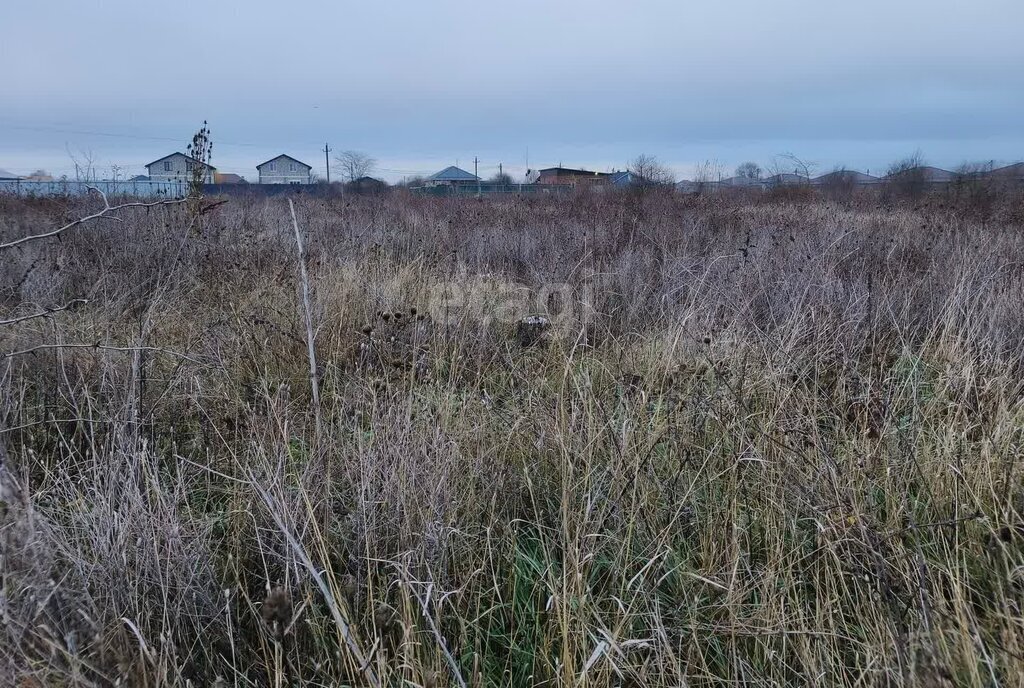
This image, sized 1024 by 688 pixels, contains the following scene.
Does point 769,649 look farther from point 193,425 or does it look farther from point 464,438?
point 193,425

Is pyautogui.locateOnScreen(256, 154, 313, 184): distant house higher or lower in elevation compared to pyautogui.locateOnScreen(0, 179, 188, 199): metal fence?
higher

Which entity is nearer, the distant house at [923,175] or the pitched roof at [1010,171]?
the pitched roof at [1010,171]

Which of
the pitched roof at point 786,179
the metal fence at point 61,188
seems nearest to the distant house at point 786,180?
the pitched roof at point 786,179

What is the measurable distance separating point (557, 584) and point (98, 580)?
1.12m

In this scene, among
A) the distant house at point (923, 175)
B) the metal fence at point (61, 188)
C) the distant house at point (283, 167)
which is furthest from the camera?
the distant house at point (283, 167)

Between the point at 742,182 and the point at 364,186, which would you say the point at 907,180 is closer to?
the point at 742,182

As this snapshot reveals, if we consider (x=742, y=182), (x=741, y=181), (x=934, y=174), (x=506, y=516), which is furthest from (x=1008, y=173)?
(x=506, y=516)

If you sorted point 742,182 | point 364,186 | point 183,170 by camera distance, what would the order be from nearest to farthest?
1. point 183,170
2. point 742,182
3. point 364,186

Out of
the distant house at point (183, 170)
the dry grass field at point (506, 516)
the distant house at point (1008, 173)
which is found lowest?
the dry grass field at point (506, 516)

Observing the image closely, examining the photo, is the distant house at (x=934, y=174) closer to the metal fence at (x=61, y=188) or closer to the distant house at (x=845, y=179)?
the distant house at (x=845, y=179)

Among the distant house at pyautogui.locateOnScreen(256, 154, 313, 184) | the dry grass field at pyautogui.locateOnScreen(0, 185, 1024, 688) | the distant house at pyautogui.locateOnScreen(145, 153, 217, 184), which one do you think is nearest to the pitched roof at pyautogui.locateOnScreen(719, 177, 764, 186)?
the distant house at pyautogui.locateOnScreen(145, 153, 217, 184)

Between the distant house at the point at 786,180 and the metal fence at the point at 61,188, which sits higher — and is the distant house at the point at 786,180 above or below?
above

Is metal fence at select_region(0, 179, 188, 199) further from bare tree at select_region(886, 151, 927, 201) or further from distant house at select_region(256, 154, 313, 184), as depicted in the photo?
distant house at select_region(256, 154, 313, 184)

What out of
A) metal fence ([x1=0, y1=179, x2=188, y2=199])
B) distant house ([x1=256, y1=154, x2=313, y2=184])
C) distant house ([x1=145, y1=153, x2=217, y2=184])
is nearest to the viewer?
distant house ([x1=145, y1=153, x2=217, y2=184])
